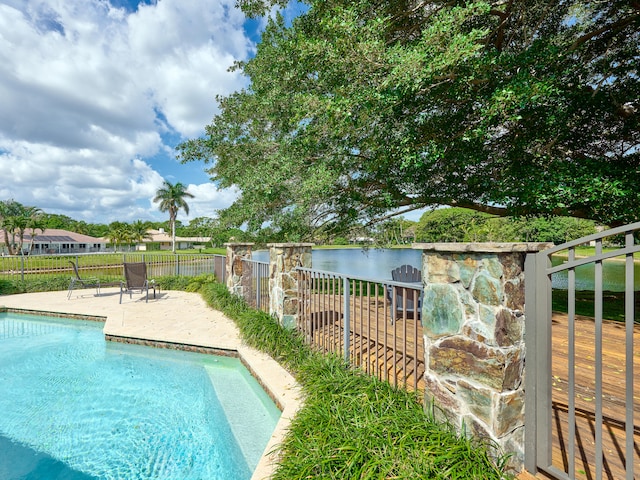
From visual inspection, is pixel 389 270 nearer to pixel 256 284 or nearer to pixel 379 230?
pixel 379 230

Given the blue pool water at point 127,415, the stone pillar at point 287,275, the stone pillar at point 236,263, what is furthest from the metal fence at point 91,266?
the stone pillar at point 287,275

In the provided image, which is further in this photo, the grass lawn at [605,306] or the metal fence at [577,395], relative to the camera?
the grass lawn at [605,306]

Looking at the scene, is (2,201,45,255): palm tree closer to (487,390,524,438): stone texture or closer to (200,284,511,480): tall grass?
(200,284,511,480): tall grass

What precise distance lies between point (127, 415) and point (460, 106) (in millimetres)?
7792

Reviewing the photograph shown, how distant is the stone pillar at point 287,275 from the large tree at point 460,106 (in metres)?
2.27

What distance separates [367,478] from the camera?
6.07 ft

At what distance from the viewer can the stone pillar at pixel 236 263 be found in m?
7.39

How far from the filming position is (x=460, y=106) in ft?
20.8

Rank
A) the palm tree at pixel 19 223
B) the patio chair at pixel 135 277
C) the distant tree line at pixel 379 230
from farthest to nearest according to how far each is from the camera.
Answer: the palm tree at pixel 19 223, the distant tree line at pixel 379 230, the patio chair at pixel 135 277

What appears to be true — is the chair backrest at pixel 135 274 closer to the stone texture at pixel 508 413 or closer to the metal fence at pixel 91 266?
the metal fence at pixel 91 266

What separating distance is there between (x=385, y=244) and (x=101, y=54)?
11702 millimetres

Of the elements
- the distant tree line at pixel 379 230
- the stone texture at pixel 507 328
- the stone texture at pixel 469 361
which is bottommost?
the stone texture at pixel 469 361

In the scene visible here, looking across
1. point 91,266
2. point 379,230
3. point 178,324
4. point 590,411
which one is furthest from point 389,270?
point 91,266

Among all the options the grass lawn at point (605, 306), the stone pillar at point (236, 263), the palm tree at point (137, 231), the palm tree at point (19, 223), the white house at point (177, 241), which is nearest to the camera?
the grass lawn at point (605, 306)
